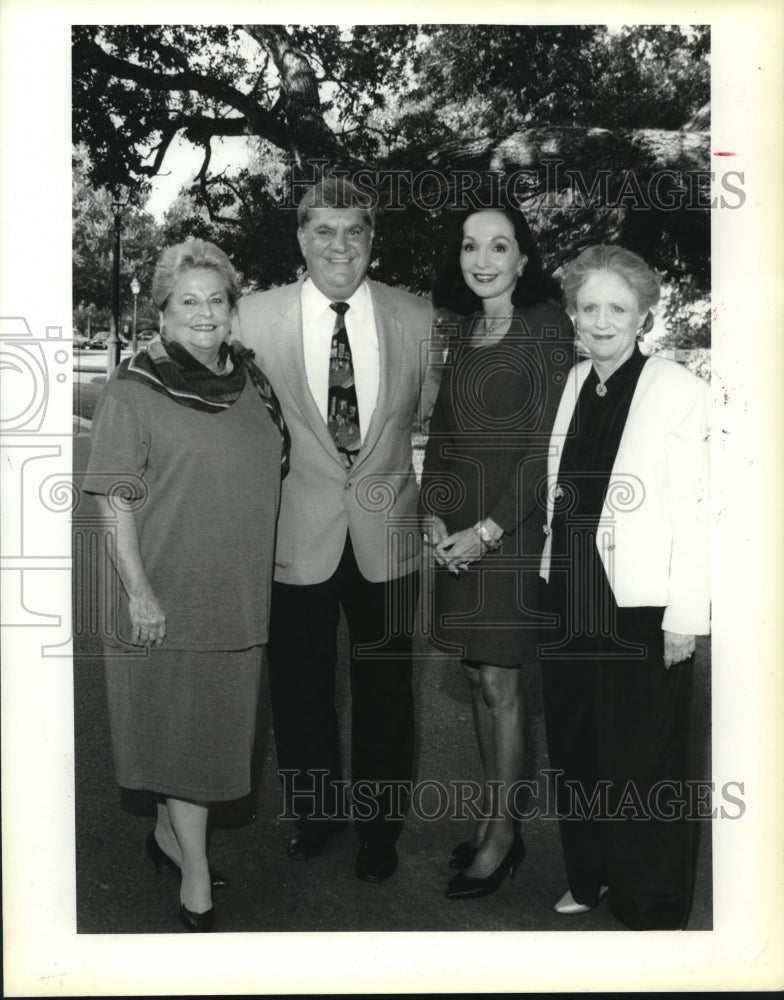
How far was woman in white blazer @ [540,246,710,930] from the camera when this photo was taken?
10.6 feet

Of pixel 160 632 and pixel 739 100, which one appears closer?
pixel 160 632

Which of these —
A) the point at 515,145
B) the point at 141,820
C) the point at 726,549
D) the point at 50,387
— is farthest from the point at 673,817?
the point at 50,387

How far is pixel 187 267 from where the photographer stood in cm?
317

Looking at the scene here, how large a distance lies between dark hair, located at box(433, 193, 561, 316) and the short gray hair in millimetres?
665

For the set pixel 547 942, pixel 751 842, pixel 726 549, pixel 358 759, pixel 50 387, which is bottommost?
pixel 547 942

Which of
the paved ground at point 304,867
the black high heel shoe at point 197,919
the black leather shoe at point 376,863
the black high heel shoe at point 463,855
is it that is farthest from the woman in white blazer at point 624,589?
the black high heel shoe at point 197,919

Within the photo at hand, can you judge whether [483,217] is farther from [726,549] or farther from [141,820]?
[141,820]

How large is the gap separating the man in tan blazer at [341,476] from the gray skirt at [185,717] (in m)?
0.25

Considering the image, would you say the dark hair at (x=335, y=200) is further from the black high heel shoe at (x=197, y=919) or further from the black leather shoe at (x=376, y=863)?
the black high heel shoe at (x=197, y=919)

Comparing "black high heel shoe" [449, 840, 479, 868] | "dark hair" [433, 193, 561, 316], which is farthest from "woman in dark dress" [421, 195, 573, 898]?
"black high heel shoe" [449, 840, 479, 868]

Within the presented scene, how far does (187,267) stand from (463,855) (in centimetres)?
216

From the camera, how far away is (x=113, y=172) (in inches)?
133

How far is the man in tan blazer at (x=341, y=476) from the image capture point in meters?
3.30

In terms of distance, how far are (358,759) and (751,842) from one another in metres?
1.39
